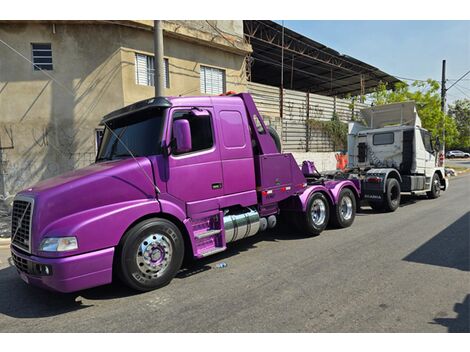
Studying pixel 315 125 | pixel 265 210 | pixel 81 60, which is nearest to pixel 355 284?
pixel 265 210

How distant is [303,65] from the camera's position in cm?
2478

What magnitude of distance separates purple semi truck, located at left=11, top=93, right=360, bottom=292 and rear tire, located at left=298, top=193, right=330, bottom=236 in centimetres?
72

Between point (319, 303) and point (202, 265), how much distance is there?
211cm

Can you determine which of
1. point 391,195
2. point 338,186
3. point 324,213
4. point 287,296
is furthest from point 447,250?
point 391,195

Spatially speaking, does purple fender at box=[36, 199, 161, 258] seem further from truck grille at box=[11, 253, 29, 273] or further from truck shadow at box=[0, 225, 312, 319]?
truck shadow at box=[0, 225, 312, 319]

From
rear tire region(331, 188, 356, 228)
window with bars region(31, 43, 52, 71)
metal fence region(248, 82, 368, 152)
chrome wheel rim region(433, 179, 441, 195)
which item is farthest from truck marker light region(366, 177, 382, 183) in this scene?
window with bars region(31, 43, 52, 71)

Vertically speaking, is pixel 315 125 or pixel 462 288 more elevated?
pixel 315 125

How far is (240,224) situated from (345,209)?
11.6 ft

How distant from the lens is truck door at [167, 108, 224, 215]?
445cm

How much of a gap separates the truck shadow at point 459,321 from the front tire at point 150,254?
3132mm

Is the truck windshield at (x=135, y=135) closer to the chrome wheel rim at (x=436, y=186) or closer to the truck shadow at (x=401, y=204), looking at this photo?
the truck shadow at (x=401, y=204)

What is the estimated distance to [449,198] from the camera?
11789 millimetres

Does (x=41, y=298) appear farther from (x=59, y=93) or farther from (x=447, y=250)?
(x=59, y=93)

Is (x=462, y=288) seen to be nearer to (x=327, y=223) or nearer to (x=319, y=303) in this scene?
(x=319, y=303)
